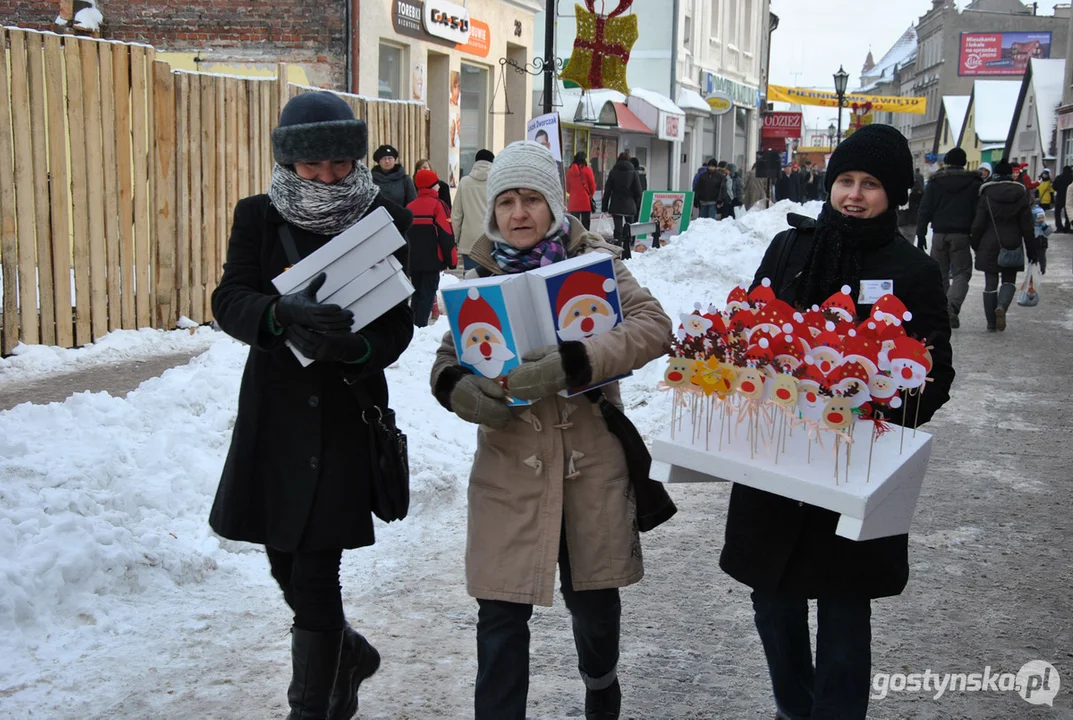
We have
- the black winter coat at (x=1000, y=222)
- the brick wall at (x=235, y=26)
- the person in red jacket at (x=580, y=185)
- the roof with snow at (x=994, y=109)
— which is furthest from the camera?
the roof with snow at (x=994, y=109)

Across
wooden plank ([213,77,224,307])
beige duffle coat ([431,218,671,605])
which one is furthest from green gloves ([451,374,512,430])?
wooden plank ([213,77,224,307])

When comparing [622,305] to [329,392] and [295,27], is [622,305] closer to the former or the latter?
[329,392]

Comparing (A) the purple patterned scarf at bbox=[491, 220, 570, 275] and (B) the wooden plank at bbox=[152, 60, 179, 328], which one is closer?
(A) the purple patterned scarf at bbox=[491, 220, 570, 275]

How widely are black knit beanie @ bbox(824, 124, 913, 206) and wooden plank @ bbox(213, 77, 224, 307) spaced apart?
28.7 feet

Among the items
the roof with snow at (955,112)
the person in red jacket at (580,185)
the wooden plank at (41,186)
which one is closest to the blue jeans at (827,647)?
the wooden plank at (41,186)

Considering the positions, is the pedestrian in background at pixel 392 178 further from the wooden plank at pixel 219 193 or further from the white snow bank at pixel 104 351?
the white snow bank at pixel 104 351

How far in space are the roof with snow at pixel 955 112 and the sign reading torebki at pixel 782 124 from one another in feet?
116

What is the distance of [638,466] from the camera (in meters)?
3.26

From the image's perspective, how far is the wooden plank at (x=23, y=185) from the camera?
28.0 ft

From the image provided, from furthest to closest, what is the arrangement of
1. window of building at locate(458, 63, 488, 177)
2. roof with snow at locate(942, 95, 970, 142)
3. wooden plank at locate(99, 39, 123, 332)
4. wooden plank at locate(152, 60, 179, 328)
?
roof with snow at locate(942, 95, 970, 142) → window of building at locate(458, 63, 488, 177) → wooden plank at locate(152, 60, 179, 328) → wooden plank at locate(99, 39, 123, 332)

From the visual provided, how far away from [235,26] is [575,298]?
14.6 meters

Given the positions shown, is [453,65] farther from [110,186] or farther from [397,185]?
[110,186]

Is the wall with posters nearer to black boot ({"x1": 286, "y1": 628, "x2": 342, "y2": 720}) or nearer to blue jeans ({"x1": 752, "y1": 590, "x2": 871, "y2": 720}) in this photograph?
black boot ({"x1": 286, "y1": 628, "x2": 342, "y2": 720})

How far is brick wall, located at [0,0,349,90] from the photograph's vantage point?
623 inches
